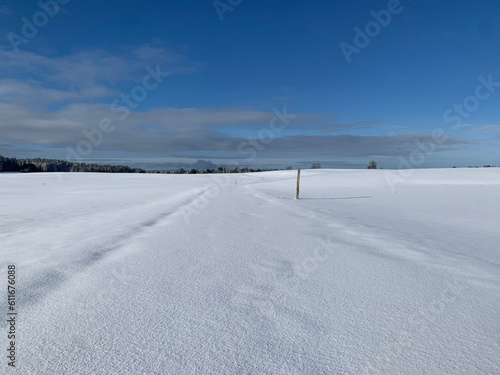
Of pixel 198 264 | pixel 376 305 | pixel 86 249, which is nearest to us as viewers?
pixel 376 305

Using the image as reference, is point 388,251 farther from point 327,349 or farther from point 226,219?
point 226,219

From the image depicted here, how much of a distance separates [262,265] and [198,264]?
76cm

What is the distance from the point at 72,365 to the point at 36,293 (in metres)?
1.15

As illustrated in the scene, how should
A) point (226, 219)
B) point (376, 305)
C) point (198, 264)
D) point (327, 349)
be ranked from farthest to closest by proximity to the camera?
point (226, 219) < point (198, 264) < point (376, 305) < point (327, 349)

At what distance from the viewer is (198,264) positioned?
3.14 meters

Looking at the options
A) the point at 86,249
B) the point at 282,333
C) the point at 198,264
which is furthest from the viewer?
the point at 86,249

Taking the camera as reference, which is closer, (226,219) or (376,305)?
(376,305)

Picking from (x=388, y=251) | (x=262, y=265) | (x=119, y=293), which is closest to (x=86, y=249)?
(x=119, y=293)

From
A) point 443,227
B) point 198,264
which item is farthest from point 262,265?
point 443,227

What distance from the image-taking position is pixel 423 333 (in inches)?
72.6

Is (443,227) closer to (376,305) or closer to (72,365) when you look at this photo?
(376,305)

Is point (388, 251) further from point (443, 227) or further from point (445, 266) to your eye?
point (443, 227)

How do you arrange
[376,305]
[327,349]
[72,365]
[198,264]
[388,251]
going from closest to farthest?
1. [72,365]
2. [327,349]
3. [376,305]
4. [198,264]
5. [388,251]

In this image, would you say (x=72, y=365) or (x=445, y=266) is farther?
(x=445, y=266)
